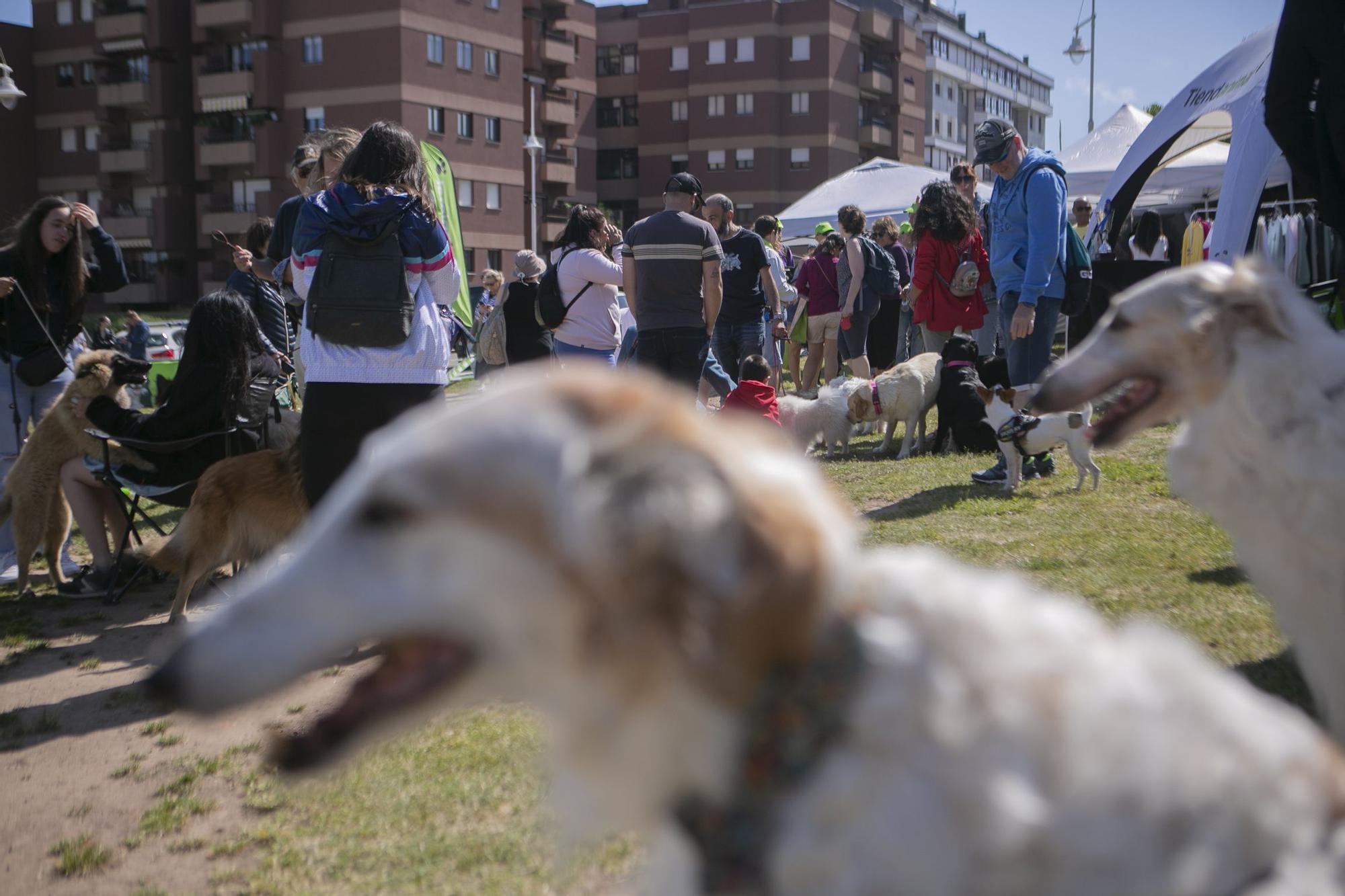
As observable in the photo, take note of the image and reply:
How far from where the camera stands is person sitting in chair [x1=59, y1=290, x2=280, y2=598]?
20.2ft

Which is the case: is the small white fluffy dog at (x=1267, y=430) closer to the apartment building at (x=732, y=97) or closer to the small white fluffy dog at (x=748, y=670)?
the small white fluffy dog at (x=748, y=670)

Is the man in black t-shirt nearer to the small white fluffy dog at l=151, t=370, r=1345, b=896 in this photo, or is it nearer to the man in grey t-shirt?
the man in grey t-shirt

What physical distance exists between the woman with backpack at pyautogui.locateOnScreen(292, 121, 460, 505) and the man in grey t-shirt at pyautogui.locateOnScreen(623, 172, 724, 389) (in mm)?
2327

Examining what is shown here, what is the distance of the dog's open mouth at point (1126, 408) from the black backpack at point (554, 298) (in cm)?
483

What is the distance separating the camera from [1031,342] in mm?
7082

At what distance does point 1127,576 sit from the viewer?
17.1 feet

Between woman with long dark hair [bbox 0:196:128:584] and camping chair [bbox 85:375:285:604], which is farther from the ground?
woman with long dark hair [bbox 0:196:128:584]

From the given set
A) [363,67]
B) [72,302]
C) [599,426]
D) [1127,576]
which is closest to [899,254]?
[1127,576]

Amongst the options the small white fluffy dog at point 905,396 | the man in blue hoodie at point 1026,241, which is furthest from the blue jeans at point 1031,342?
the small white fluffy dog at point 905,396

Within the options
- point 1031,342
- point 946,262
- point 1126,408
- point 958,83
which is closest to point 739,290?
point 946,262

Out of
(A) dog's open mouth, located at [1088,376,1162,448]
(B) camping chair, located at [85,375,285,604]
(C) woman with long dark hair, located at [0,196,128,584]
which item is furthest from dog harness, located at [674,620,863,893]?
(C) woman with long dark hair, located at [0,196,128,584]

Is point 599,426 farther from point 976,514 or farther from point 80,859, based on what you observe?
point 976,514

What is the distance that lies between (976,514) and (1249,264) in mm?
4333

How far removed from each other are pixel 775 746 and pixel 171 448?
576 centimetres
